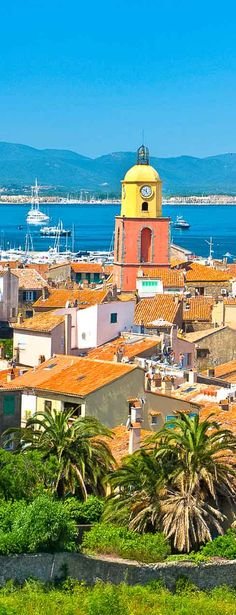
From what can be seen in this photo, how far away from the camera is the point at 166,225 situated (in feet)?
189

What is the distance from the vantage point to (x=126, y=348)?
3547cm

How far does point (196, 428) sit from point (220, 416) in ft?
13.1

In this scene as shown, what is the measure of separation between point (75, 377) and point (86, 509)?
6.15 metres

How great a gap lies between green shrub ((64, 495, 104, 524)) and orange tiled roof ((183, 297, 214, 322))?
24024 mm

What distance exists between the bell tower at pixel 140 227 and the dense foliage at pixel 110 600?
121 feet

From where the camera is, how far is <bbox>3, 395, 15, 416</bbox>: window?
2702cm

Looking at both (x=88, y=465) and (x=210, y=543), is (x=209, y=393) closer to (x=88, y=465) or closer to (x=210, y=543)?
(x=88, y=465)

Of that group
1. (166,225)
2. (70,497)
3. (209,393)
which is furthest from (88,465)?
(166,225)

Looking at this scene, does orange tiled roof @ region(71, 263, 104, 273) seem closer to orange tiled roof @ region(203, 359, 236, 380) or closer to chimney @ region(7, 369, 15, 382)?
orange tiled roof @ region(203, 359, 236, 380)

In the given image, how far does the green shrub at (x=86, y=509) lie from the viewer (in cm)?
2192

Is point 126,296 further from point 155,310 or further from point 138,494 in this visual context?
point 138,494

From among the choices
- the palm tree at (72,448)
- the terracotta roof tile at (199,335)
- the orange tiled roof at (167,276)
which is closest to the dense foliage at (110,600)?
the palm tree at (72,448)

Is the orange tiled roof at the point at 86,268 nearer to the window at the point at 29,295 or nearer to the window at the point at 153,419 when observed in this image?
the window at the point at 29,295

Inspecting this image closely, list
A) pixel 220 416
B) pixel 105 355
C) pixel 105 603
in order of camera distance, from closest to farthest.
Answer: pixel 105 603, pixel 220 416, pixel 105 355
